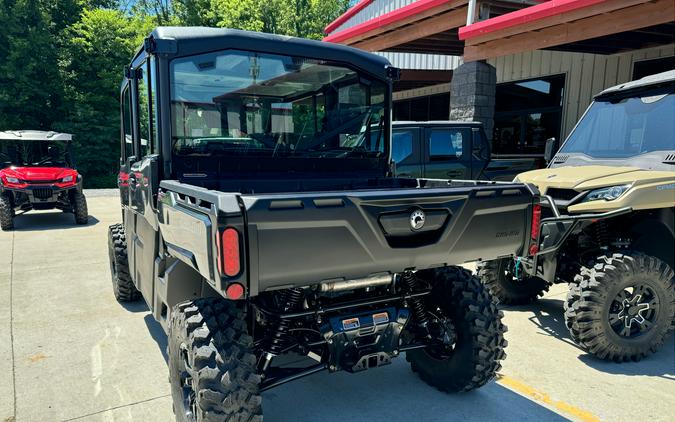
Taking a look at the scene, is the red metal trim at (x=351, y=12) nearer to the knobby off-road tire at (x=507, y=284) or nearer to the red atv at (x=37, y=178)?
the red atv at (x=37, y=178)

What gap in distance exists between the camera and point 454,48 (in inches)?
440

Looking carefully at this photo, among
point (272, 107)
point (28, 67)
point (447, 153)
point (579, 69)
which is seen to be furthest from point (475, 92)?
point (28, 67)

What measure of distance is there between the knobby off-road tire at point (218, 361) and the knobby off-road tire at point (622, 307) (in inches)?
110

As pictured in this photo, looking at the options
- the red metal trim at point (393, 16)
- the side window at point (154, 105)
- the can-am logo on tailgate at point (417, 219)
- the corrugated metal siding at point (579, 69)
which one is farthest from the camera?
the corrugated metal siding at point (579, 69)

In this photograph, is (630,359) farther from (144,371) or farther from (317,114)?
(144,371)

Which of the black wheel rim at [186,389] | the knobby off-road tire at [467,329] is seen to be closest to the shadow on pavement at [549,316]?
the knobby off-road tire at [467,329]

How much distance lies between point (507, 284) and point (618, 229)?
129 cm

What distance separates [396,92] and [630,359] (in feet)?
48.7

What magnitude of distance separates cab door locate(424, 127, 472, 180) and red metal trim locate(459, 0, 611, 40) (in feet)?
5.58

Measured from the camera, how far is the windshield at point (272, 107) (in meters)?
3.04

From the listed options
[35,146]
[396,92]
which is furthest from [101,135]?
[396,92]

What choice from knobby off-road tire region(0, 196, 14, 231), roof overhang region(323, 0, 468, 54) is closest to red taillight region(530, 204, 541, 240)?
roof overhang region(323, 0, 468, 54)

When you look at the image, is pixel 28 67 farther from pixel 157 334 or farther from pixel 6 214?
pixel 157 334

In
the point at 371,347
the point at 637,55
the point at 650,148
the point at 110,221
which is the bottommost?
the point at 110,221
